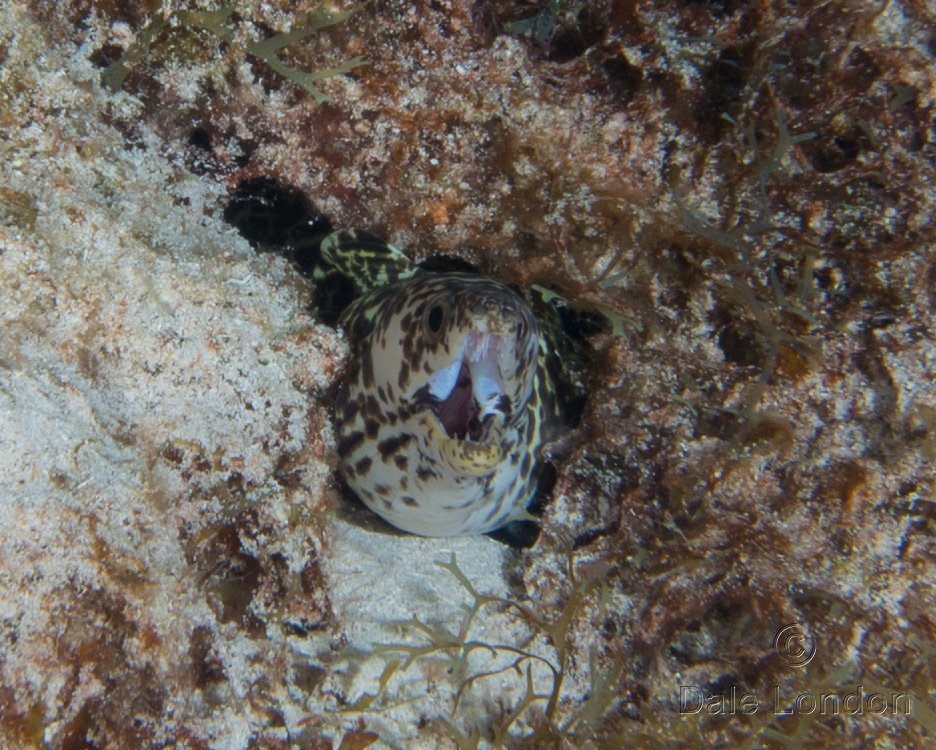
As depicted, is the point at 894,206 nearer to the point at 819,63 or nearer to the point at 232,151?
the point at 819,63

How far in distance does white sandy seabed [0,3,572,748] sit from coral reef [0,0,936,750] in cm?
1

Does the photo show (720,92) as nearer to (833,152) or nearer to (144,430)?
(833,152)

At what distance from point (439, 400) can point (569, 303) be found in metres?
0.96

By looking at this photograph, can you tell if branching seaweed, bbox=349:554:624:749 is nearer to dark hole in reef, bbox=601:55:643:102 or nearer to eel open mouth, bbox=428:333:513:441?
eel open mouth, bbox=428:333:513:441

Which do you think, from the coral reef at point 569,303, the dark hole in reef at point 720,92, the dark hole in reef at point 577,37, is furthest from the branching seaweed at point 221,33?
the dark hole in reef at point 720,92

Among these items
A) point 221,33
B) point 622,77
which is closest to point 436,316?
point 622,77

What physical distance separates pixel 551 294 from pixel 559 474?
1.02 m

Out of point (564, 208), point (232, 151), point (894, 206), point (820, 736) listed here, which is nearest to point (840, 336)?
point (894, 206)

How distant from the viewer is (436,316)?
2.78 m

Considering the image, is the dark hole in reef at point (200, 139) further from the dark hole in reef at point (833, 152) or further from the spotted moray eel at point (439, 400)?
the dark hole in reef at point (833, 152)

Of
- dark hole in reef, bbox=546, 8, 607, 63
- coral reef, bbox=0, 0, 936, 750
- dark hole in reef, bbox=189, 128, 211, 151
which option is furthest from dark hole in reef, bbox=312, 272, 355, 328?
dark hole in reef, bbox=546, 8, 607, 63

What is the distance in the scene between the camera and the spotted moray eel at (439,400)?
8.71 feet

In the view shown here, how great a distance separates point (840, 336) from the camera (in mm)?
2613

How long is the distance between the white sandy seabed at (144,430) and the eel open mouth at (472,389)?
21.4 inches
